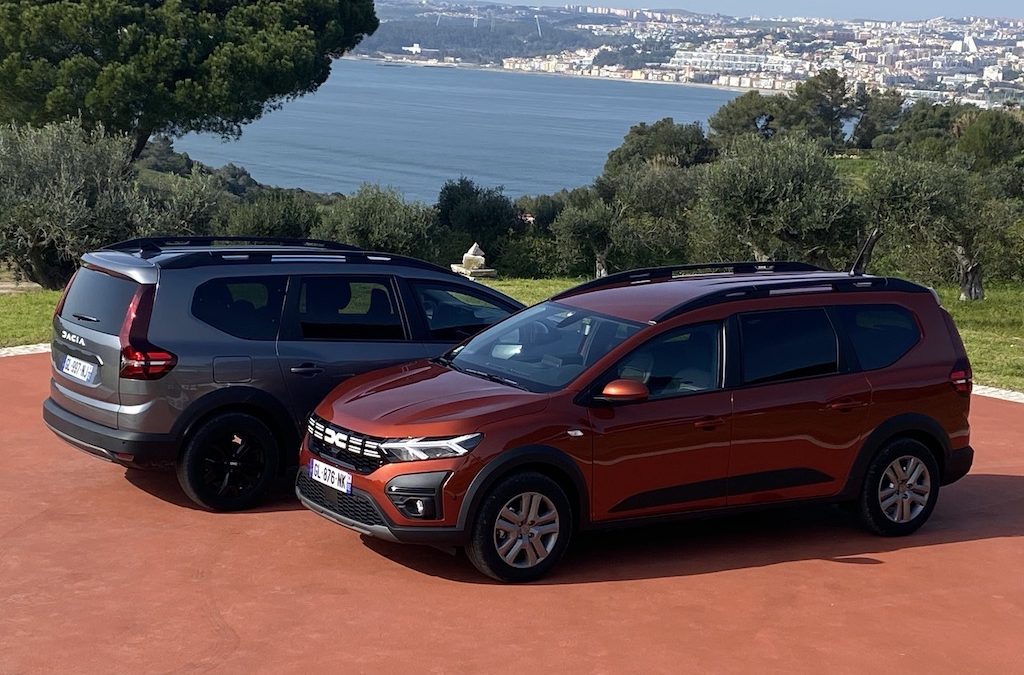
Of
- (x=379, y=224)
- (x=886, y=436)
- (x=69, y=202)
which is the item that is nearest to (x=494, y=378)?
(x=886, y=436)

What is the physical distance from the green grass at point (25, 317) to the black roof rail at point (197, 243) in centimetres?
569

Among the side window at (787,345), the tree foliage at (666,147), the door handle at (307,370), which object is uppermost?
the side window at (787,345)

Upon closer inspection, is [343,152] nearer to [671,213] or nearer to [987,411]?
[671,213]

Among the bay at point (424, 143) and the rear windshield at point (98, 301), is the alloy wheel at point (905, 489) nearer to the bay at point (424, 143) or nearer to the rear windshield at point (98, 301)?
the rear windshield at point (98, 301)

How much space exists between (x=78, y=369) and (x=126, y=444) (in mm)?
741

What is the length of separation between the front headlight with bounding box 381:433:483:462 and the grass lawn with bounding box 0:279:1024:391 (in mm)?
9074

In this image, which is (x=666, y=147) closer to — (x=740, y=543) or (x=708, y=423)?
(x=740, y=543)

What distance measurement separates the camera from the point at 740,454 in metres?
7.49

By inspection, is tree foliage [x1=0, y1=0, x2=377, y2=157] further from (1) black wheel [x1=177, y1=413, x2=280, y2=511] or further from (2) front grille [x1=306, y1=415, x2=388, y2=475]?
(2) front grille [x1=306, y1=415, x2=388, y2=475]

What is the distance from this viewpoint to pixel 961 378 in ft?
27.5

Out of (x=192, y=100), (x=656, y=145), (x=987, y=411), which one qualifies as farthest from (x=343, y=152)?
(x=987, y=411)

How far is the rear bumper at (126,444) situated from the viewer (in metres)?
7.84

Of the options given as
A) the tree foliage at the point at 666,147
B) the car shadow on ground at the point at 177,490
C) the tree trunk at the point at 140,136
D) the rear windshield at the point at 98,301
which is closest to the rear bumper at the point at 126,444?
the car shadow on ground at the point at 177,490

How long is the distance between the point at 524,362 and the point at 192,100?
86.8 feet
